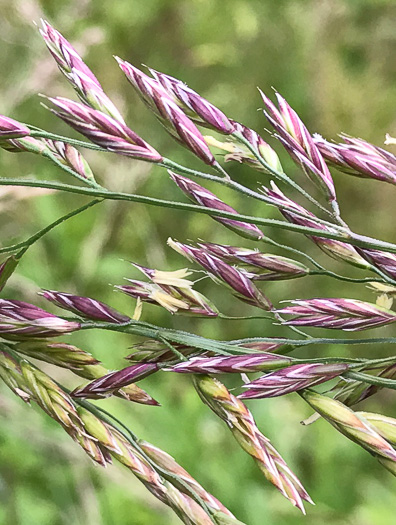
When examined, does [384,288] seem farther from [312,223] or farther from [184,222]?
[184,222]

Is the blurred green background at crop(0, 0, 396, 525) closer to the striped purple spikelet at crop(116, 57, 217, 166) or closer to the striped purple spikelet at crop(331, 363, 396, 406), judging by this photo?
the striped purple spikelet at crop(116, 57, 217, 166)

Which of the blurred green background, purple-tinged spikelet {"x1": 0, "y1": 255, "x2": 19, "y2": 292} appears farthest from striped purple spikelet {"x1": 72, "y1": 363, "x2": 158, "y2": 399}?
the blurred green background

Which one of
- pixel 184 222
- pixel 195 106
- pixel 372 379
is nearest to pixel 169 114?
pixel 195 106

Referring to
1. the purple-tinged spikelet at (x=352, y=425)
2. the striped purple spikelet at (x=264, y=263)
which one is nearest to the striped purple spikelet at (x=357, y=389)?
the purple-tinged spikelet at (x=352, y=425)

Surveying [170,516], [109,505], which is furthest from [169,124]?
[109,505]

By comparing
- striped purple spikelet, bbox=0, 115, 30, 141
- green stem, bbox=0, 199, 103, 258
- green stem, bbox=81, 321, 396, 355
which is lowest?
green stem, bbox=81, 321, 396, 355

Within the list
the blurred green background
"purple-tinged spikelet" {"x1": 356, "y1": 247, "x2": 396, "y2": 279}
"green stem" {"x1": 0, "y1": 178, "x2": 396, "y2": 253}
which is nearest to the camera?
"green stem" {"x1": 0, "y1": 178, "x2": 396, "y2": 253}
